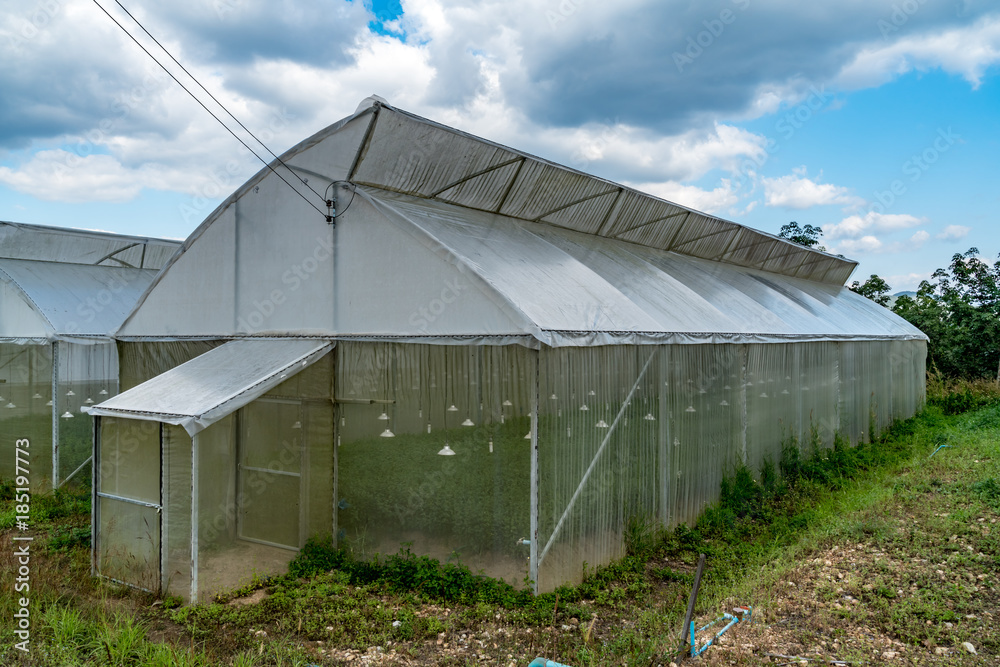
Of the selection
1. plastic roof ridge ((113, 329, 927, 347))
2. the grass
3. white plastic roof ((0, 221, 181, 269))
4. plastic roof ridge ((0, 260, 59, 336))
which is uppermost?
white plastic roof ((0, 221, 181, 269))

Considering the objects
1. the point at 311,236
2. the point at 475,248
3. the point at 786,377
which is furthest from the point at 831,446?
the point at 311,236

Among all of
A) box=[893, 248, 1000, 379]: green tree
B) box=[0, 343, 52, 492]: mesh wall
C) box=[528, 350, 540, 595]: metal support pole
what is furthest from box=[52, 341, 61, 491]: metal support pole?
box=[893, 248, 1000, 379]: green tree

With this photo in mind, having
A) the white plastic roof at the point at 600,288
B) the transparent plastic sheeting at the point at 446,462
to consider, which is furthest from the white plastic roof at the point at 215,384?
the white plastic roof at the point at 600,288

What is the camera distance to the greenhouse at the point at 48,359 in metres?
10.8

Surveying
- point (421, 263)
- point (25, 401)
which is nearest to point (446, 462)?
Answer: point (421, 263)

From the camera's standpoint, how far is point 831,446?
512 inches

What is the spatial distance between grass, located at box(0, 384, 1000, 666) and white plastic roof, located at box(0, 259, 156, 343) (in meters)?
3.41

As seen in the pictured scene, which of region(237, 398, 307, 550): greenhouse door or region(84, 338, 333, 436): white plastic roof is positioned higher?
region(84, 338, 333, 436): white plastic roof

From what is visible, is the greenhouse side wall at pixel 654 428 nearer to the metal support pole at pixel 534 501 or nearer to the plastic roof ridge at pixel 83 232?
the metal support pole at pixel 534 501

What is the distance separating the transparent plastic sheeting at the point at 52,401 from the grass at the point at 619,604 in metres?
1.81

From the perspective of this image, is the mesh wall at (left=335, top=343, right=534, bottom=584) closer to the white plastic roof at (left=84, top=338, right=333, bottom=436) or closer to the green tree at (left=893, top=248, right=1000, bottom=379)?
the white plastic roof at (left=84, top=338, right=333, bottom=436)

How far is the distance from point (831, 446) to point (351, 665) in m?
10.8

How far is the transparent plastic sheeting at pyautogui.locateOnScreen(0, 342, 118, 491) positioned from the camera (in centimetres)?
1073

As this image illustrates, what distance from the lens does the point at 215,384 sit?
7.18 m
